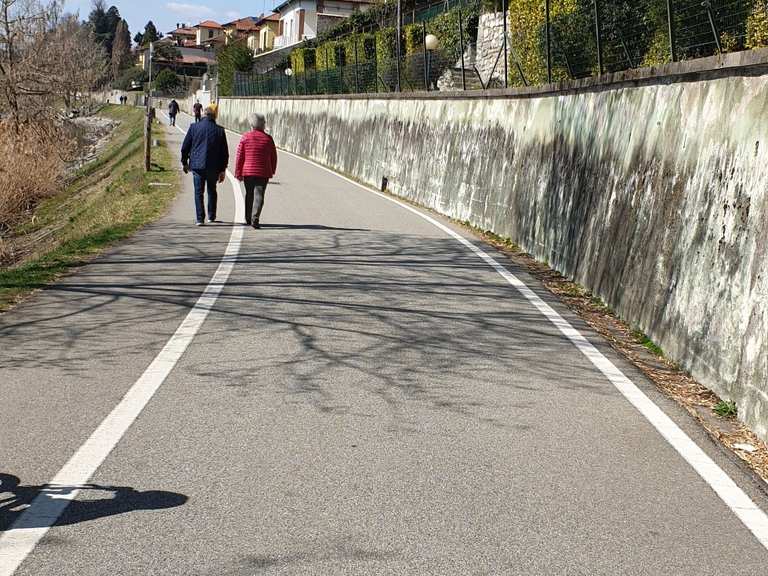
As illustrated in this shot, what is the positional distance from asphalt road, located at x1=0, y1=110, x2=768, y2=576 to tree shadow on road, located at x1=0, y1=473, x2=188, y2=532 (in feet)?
0.05

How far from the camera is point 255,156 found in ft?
50.3

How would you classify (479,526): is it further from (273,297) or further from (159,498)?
(273,297)

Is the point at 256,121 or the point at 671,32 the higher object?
the point at 671,32

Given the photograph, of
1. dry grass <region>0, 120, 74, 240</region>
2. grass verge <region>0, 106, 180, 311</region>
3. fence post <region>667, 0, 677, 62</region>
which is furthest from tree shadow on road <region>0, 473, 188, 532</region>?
dry grass <region>0, 120, 74, 240</region>

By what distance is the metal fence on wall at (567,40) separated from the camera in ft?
32.5

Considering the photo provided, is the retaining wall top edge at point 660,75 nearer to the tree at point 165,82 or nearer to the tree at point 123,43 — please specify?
the tree at point 165,82

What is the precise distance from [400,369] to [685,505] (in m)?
2.75

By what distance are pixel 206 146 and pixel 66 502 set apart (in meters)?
11.6

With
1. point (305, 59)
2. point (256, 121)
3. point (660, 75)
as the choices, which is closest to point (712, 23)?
point (660, 75)

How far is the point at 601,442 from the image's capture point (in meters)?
5.57

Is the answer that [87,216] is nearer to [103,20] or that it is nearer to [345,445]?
[345,445]

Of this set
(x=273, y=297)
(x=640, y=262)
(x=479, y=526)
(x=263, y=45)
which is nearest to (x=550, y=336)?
Result: (x=640, y=262)

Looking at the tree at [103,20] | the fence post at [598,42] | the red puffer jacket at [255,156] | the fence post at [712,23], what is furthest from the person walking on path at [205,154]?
the tree at [103,20]

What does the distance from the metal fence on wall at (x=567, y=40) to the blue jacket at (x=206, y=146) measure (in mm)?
5367
